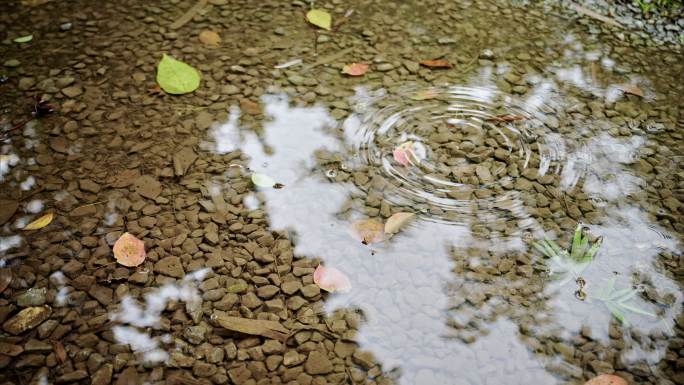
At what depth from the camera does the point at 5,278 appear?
1.72 meters

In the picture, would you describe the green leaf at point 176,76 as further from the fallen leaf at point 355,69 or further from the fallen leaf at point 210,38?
the fallen leaf at point 355,69

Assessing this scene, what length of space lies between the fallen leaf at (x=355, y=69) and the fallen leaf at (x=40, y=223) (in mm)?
1399

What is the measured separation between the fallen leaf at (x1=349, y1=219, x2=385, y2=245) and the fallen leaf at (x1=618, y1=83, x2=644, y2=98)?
4.70ft

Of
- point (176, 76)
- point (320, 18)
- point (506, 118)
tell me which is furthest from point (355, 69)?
point (176, 76)

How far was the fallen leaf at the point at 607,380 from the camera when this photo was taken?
1521 millimetres

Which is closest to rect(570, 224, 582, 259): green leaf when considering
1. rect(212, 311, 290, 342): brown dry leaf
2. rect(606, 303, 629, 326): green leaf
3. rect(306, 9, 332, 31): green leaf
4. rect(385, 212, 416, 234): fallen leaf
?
rect(606, 303, 629, 326): green leaf

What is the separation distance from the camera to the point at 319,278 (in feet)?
5.71

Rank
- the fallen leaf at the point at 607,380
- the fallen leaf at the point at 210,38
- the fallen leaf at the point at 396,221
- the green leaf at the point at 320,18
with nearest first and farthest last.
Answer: the fallen leaf at the point at 607,380, the fallen leaf at the point at 396,221, the fallen leaf at the point at 210,38, the green leaf at the point at 320,18

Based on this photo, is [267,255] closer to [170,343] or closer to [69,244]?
[170,343]

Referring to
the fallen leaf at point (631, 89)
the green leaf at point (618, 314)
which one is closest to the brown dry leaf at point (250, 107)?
the green leaf at point (618, 314)

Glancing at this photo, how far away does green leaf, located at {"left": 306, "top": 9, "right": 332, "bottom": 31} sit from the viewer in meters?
2.73

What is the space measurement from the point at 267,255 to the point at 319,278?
0.67 feet

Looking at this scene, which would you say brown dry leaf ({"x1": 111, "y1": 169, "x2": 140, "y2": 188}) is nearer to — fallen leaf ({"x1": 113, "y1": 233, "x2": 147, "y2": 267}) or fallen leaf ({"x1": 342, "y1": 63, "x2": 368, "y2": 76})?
fallen leaf ({"x1": 113, "y1": 233, "x2": 147, "y2": 267})

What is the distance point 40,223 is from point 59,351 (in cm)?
54
